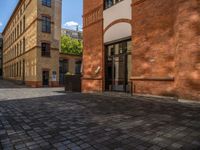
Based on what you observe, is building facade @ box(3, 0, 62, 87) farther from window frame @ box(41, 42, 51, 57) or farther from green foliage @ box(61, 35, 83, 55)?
green foliage @ box(61, 35, 83, 55)

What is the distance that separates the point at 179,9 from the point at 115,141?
6.78 metres

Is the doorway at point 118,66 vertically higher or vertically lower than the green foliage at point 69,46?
lower

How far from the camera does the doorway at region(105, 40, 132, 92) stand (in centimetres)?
1134

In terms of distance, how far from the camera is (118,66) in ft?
39.9

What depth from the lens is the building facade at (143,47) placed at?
753cm

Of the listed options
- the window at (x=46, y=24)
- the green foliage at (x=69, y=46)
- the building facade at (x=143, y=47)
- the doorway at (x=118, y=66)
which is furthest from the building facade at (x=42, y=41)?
the green foliage at (x=69, y=46)

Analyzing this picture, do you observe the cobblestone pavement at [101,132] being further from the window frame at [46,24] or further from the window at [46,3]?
the window at [46,3]

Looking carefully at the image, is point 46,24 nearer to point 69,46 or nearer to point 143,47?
point 143,47

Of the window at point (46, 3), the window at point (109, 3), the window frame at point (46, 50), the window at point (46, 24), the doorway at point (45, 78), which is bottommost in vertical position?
the doorway at point (45, 78)

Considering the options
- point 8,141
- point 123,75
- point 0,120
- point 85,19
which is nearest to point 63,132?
point 8,141

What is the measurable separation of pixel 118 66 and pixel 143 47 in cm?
280

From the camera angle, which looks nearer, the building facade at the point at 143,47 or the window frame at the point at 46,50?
the building facade at the point at 143,47

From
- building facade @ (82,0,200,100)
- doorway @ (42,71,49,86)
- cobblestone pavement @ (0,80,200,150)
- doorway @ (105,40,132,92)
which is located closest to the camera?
cobblestone pavement @ (0,80,200,150)

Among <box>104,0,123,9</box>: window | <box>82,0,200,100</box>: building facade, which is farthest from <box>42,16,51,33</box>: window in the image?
<box>104,0,123,9</box>: window
